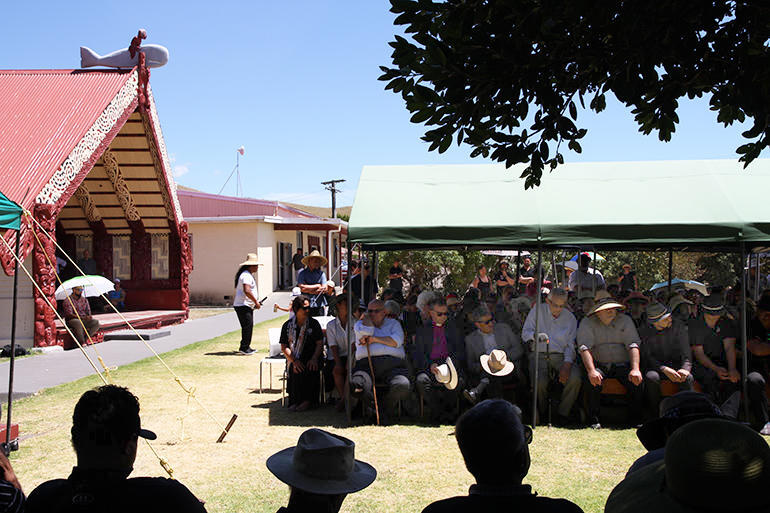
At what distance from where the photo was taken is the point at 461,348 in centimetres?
755

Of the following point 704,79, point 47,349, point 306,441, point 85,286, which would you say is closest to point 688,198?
point 704,79

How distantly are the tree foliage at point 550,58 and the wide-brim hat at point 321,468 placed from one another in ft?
4.90

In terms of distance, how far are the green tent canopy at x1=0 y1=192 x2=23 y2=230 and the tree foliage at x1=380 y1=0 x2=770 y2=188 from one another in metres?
4.17

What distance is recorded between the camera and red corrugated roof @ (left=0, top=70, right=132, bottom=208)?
12.2 metres

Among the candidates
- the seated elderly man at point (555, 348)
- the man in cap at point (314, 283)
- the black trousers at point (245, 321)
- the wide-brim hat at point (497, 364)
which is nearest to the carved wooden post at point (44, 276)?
the black trousers at point (245, 321)

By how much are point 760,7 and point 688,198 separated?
4793 millimetres

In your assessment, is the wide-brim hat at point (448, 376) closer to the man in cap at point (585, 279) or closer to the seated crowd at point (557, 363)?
the seated crowd at point (557, 363)

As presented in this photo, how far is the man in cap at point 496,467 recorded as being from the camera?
6.63 feet

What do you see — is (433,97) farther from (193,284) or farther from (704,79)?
(193,284)

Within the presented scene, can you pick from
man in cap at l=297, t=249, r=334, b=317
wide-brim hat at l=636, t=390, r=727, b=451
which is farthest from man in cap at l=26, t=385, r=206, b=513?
man in cap at l=297, t=249, r=334, b=317

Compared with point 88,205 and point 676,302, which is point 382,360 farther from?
point 88,205

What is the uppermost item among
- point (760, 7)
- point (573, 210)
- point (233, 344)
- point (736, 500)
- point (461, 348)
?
point (760, 7)

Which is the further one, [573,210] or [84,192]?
[84,192]

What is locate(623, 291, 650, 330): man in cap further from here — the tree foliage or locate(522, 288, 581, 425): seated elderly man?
the tree foliage
